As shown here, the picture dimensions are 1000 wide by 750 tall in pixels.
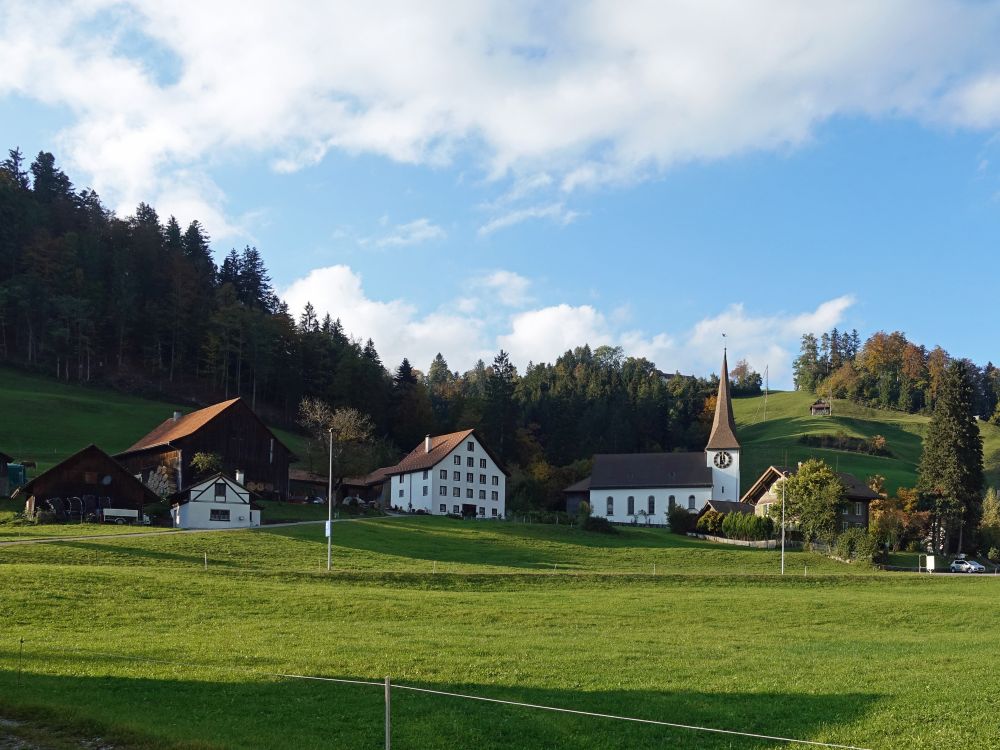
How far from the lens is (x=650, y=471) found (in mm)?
99688

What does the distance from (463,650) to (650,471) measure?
7905 cm

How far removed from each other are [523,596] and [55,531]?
28.0 meters

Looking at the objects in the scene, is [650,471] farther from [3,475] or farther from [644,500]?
[3,475]

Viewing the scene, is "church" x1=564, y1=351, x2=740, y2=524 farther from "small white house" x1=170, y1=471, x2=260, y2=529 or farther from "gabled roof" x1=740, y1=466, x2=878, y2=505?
"small white house" x1=170, y1=471, x2=260, y2=529

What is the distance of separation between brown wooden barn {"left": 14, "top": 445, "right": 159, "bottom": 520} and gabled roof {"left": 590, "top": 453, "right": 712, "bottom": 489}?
5358 cm

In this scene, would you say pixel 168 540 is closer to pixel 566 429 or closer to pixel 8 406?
pixel 8 406

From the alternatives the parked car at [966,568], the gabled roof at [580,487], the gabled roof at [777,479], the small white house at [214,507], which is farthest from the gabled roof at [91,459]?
the parked car at [966,568]

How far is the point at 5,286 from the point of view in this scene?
110625 millimetres

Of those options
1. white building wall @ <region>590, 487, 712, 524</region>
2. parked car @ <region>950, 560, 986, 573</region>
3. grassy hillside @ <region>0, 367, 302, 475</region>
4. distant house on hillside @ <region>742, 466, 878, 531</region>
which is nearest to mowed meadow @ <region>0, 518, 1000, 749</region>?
parked car @ <region>950, 560, 986, 573</region>

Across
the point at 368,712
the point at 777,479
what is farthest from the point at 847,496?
the point at 368,712

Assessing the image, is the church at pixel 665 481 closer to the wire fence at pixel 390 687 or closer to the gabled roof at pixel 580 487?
the gabled roof at pixel 580 487

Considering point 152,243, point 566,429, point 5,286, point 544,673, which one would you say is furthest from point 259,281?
point 544,673

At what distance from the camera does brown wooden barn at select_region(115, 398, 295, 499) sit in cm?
7238

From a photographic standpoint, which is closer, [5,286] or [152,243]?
[5,286]
